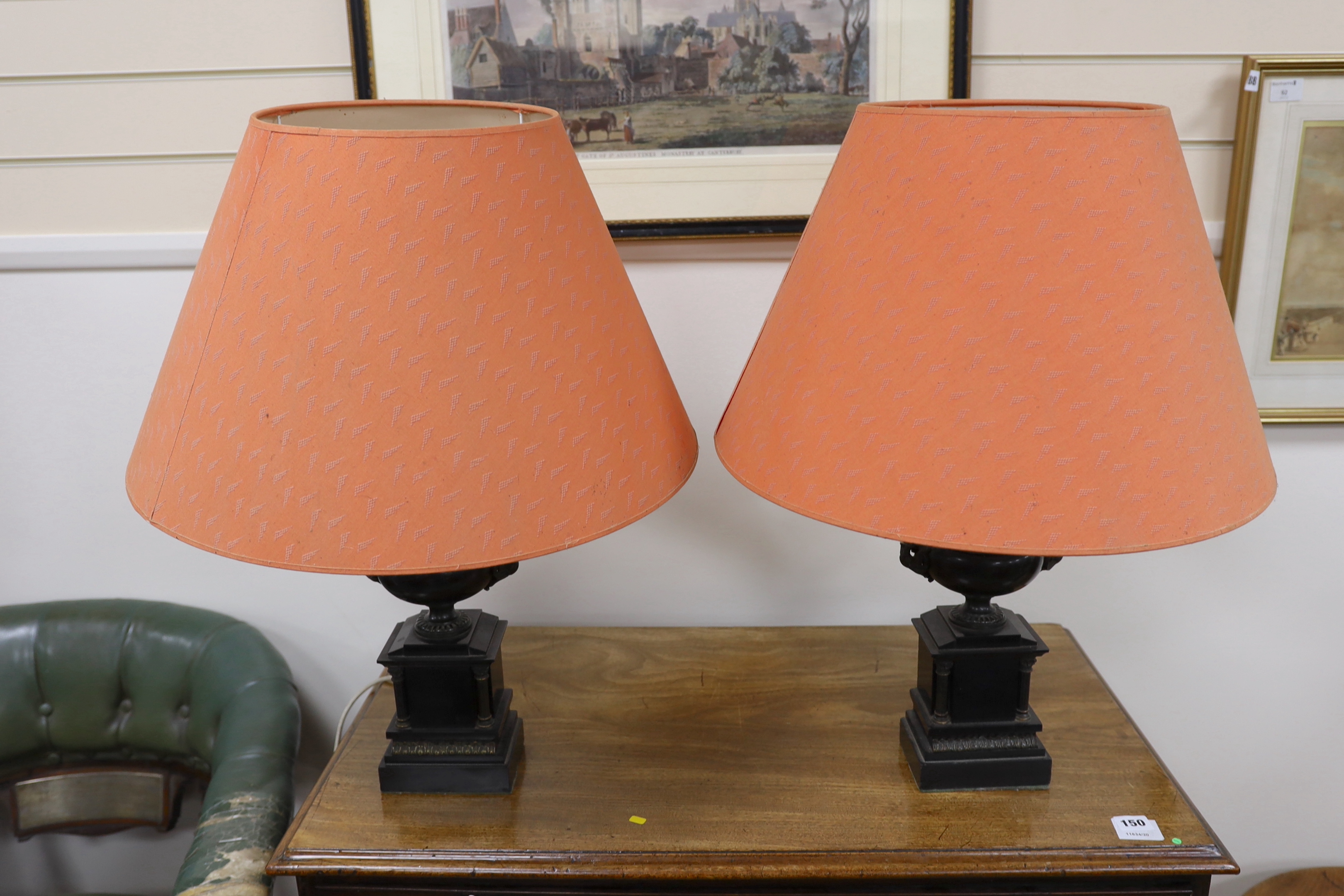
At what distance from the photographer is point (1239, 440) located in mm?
789

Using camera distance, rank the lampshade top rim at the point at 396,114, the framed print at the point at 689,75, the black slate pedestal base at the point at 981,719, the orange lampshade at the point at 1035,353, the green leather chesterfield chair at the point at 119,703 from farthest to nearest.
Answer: the green leather chesterfield chair at the point at 119,703
the framed print at the point at 689,75
the black slate pedestal base at the point at 981,719
the lampshade top rim at the point at 396,114
the orange lampshade at the point at 1035,353

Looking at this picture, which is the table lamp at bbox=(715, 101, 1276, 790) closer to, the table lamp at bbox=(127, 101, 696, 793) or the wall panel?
the table lamp at bbox=(127, 101, 696, 793)

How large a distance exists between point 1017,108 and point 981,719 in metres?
0.67

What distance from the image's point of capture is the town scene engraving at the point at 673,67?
49.7 inches

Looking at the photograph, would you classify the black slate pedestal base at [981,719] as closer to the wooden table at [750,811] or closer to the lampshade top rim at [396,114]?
the wooden table at [750,811]

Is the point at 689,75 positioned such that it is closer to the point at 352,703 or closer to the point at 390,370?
the point at 390,370

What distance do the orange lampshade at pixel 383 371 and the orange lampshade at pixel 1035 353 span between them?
0.83ft

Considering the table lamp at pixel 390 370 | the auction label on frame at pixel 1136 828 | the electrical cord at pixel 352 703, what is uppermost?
the table lamp at pixel 390 370

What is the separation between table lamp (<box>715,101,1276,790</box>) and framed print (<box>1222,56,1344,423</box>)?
0.63 meters

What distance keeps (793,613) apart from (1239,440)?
2.77ft

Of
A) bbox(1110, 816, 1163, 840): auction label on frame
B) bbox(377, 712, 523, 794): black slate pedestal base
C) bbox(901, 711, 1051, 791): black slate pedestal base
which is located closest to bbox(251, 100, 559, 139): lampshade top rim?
bbox(377, 712, 523, 794): black slate pedestal base

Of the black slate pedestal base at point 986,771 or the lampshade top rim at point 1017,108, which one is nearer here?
the lampshade top rim at point 1017,108

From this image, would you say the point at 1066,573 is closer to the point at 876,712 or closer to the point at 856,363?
the point at 876,712

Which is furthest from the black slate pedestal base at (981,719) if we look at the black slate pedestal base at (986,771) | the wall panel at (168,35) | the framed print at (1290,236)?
the wall panel at (168,35)
